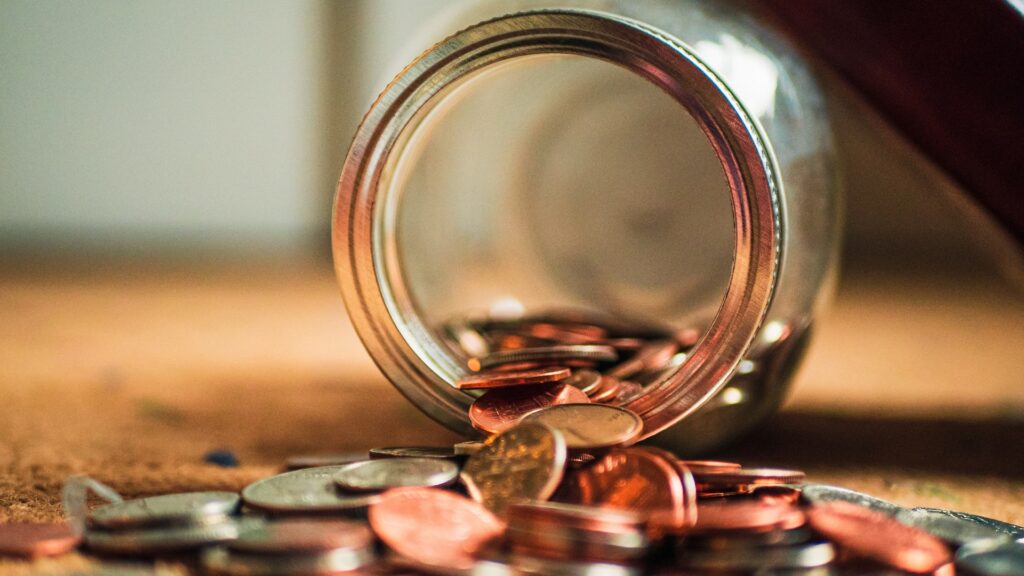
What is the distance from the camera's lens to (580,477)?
0.64 metres

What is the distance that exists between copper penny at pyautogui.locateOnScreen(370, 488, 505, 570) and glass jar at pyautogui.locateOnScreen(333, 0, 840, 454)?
0.56ft

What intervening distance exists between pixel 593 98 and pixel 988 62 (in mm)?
515

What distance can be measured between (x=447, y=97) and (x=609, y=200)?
1.53 feet

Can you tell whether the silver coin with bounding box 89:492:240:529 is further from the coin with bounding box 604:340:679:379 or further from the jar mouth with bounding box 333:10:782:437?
the coin with bounding box 604:340:679:379

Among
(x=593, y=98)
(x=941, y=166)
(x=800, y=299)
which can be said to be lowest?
(x=800, y=299)

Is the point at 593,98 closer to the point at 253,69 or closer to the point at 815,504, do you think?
the point at 815,504

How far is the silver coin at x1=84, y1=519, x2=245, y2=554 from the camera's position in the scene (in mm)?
579

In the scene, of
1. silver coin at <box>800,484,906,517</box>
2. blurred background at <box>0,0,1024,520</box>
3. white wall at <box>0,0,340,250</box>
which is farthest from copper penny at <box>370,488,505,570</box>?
white wall at <box>0,0,340,250</box>

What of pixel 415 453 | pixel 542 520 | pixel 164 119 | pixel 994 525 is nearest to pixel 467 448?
pixel 415 453

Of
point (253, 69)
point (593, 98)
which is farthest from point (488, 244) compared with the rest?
point (253, 69)

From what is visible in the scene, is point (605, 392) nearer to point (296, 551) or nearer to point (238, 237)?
point (296, 551)

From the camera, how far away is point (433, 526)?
0.58 m

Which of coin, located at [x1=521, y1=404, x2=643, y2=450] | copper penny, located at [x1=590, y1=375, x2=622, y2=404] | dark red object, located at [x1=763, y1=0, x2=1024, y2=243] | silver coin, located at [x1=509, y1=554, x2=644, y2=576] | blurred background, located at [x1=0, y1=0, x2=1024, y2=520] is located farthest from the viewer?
blurred background, located at [x1=0, y1=0, x2=1024, y2=520]

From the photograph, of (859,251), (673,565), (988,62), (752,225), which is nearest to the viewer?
(673,565)
